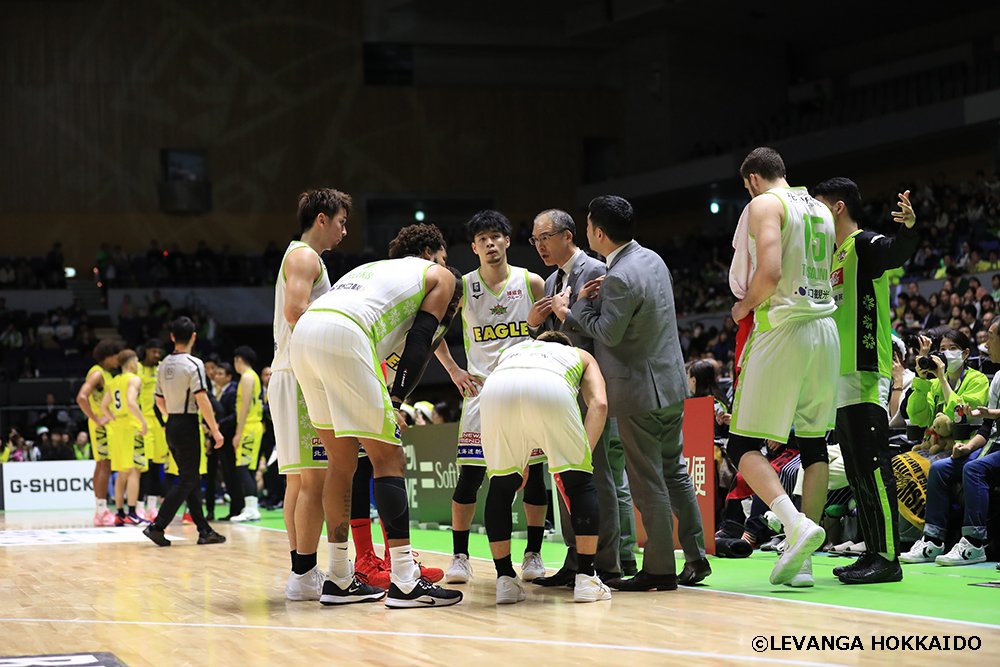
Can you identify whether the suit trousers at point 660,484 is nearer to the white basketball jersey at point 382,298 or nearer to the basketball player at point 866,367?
the basketball player at point 866,367

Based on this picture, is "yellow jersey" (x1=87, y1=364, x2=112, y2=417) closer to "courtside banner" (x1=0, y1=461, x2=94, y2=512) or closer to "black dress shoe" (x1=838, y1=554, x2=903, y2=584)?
"courtside banner" (x1=0, y1=461, x2=94, y2=512)

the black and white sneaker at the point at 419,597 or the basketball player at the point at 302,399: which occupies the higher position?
the basketball player at the point at 302,399

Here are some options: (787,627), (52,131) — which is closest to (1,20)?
(52,131)

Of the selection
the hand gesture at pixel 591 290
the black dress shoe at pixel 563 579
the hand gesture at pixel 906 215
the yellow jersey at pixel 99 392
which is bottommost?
the black dress shoe at pixel 563 579

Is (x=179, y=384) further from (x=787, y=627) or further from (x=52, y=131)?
(x=52, y=131)

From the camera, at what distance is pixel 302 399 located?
20.4 feet

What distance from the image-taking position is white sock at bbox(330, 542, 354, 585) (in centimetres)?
597

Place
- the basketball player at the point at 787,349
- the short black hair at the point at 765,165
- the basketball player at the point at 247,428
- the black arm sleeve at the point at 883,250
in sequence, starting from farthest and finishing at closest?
1. the basketball player at the point at 247,428
2. the black arm sleeve at the point at 883,250
3. the short black hair at the point at 765,165
4. the basketball player at the point at 787,349

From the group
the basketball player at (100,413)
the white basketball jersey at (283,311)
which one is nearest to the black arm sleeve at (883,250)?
the white basketball jersey at (283,311)

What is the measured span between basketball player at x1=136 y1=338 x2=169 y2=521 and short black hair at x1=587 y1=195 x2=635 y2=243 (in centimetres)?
839

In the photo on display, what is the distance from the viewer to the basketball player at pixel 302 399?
6066mm

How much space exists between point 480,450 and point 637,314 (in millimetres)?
1305

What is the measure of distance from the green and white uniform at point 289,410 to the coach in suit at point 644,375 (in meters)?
1.40

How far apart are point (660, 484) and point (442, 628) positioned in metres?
1.58
